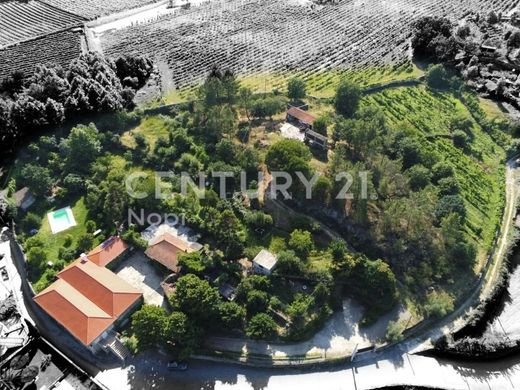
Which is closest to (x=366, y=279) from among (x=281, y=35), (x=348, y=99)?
(x=348, y=99)

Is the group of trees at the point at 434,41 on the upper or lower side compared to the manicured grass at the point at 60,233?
upper

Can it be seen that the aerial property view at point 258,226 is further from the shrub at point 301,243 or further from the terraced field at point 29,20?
the terraced field at point 29,20

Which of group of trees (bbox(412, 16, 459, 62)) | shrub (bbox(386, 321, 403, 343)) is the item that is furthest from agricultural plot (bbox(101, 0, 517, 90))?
shrub (bbox(386, 321, 403, 343))

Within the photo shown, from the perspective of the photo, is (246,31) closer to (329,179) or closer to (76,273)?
(329,179)

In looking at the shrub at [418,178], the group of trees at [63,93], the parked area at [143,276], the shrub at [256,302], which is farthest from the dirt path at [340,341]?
the group of trees at [63,93]

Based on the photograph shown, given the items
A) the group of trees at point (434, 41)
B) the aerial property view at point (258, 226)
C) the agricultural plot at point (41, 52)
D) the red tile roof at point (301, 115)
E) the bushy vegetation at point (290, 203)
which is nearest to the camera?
the aerial property view at point (258, 226)

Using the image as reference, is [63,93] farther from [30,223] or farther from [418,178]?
[418,178]

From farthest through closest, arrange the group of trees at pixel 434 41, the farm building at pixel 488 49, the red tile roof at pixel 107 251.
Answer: the farm building at pixel 488 49, the group of trees at pixel 434 41, the red tile roof at pixel 107 251
